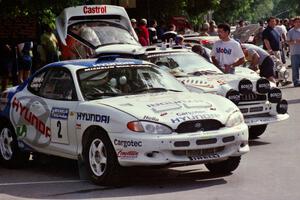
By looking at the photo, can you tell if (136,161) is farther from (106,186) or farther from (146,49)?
(146,49)

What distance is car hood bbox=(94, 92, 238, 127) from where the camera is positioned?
874 centimetres

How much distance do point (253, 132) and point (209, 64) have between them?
1.32m

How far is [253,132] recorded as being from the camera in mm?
12742

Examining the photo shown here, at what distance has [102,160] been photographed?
8.95m

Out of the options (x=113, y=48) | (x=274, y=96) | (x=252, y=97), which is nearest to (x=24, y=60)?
(x=113, y=48)

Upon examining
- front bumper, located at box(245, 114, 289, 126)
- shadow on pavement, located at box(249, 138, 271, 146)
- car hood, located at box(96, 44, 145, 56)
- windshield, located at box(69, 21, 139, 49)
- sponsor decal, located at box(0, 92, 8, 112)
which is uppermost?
windshield, located at box(69, 21, 139, 49)

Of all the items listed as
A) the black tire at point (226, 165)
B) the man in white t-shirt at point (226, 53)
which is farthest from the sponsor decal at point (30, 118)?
the man in white t-shirt at point (226, 53)

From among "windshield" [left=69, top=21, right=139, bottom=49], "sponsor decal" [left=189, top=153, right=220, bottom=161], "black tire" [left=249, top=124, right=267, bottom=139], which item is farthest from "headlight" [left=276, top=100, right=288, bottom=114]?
"windshield" [left=69, top=21, right=139, bottom=49]

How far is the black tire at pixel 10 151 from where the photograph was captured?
10.6 m

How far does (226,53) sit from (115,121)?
17.9 ft

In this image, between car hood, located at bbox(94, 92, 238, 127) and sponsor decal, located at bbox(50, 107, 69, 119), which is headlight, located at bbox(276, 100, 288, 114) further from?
sponsor decal, located at bbox(50, 107, 69, 119)

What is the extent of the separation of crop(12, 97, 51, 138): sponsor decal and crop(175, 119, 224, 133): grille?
6.27 feet

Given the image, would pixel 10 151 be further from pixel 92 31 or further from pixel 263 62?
pixel 92 31

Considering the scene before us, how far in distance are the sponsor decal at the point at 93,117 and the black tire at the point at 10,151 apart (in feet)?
5.35
